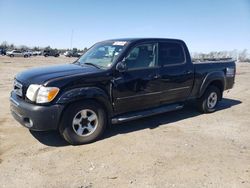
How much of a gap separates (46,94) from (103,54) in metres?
1.76

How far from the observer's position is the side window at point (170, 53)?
19.4 ft

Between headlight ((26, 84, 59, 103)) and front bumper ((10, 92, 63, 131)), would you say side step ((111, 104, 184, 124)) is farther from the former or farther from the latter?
headlight ((26, 84, 59, 103))

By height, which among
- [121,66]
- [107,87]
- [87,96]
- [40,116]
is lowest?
[40,116]

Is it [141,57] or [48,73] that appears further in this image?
[141,57]

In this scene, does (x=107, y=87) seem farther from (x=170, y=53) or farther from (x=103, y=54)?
(x=170, y=53)

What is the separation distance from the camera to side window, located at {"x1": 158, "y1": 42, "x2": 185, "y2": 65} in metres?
5.92

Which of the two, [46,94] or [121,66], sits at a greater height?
[121,66]

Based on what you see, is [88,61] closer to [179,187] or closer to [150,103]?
[150,103]

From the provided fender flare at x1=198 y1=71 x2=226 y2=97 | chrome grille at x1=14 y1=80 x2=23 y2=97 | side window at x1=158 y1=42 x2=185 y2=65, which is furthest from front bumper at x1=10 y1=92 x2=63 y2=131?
fender flare at x1=198 y1=71 x2=226 y2=97

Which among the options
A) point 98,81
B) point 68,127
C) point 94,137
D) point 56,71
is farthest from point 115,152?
point 56,71

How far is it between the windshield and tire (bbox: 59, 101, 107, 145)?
90 cm

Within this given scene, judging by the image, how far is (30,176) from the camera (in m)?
3.69

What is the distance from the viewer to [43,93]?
4.33 meters

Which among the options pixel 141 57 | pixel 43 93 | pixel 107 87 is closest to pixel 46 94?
pixel 43 93
